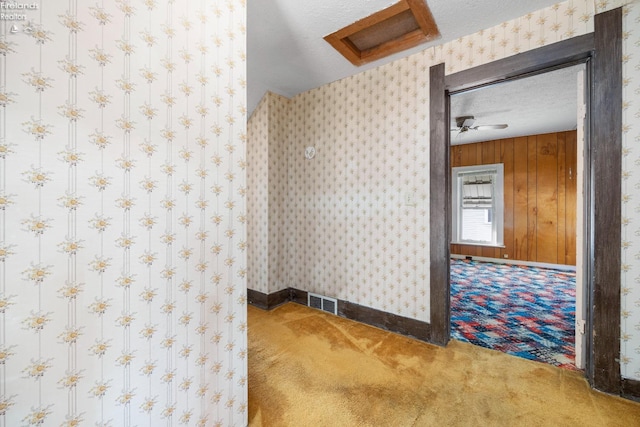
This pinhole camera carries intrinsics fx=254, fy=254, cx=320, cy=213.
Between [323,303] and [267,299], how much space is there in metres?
0.67

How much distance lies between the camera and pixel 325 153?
2971 millimetres

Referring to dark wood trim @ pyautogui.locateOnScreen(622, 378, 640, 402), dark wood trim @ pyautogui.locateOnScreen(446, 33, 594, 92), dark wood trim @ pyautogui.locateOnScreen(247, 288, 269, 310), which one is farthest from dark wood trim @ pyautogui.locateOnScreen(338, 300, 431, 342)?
dark wood trim @ pyautogui.locateOnScreen(446, 33, 594, 92)

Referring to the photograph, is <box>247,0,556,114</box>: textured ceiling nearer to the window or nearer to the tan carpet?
the tan carpet

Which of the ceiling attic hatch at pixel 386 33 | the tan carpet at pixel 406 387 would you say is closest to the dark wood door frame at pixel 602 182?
the tan carpet at pixel 406 387

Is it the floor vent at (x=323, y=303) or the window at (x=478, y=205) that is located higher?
the window at (x=478, y=205)

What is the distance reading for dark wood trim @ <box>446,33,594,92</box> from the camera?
66.6 inches

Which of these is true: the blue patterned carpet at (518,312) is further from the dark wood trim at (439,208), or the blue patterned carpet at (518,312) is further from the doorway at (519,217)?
the dark wood trim at (439,208)

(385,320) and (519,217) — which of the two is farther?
(519,217)

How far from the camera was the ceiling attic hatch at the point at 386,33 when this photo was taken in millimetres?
1823

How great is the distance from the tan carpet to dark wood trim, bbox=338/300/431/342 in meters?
0.08

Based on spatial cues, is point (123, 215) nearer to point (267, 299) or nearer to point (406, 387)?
point (406, 387)

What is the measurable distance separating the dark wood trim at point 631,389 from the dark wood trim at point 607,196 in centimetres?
3

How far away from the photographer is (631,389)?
1.55 metres

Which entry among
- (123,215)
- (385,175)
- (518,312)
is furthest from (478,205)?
(123,215)
